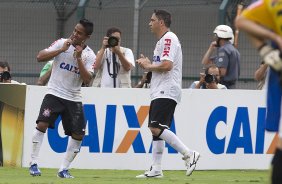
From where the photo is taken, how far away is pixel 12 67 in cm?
1798

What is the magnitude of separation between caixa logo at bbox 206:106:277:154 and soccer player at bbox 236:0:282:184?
26.9 ft

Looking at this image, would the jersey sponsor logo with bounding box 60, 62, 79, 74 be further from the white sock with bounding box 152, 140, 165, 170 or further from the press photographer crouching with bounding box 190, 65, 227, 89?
the press photographer crouching with bounding box 190, 65, 227, 89

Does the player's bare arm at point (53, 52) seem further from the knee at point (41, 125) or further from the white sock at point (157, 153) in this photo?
the white sock at point (157, 153)

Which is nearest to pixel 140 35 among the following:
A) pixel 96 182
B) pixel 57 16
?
pixel 57 16

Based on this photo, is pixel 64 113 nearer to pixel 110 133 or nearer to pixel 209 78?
pixel 110 133

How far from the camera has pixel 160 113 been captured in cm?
1224

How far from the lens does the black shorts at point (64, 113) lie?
1242 centimetres

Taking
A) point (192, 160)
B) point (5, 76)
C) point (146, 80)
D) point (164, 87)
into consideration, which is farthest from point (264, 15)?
point (5, 76)

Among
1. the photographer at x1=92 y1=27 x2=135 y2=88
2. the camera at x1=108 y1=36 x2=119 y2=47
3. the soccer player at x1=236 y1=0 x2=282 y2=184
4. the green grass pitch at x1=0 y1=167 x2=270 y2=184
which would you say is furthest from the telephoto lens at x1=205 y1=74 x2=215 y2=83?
the soccer player at x1=236 y1=0 x2=282 y2=184

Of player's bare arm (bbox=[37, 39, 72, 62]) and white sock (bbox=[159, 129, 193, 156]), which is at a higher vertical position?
player's bare arm (bbox=[37, 39, 72, 62])

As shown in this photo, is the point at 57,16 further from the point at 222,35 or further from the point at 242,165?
the point at 242,165

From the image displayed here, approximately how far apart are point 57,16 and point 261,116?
499 cm

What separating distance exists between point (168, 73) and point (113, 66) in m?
3.03

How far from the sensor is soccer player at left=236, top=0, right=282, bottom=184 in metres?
6.31
